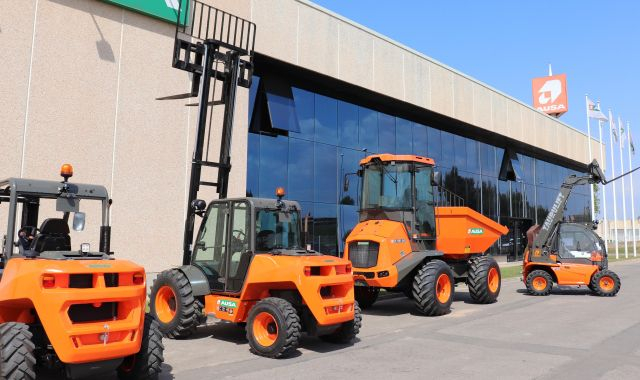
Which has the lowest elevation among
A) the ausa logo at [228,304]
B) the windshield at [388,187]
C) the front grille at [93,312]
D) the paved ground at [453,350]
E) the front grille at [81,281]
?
the paved ground at [453,350]

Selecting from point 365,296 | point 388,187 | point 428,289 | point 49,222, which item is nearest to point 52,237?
point 49,222

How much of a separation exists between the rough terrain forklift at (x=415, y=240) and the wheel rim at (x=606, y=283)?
12.5ft

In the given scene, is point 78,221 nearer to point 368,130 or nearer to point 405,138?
point 368,130

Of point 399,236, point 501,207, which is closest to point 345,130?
point 399,236

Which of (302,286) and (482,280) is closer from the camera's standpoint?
(302,286)

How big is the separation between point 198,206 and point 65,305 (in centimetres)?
334

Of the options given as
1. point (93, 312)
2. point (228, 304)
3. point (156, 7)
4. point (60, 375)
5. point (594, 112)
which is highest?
point (594, 112)

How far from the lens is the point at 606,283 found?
14.4 m

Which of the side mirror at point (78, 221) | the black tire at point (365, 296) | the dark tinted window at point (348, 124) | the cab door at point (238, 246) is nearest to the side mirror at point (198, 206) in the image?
the cab door at point (238, 246)

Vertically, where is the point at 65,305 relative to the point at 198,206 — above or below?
below

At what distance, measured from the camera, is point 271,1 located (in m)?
15.5

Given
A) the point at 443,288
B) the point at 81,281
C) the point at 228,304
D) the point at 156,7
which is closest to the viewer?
the point at 81,281

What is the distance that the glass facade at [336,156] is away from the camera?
54.1 feet

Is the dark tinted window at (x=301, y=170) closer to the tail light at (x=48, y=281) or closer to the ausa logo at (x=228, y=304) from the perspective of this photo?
the ausa logo at (x=228, y=304)
